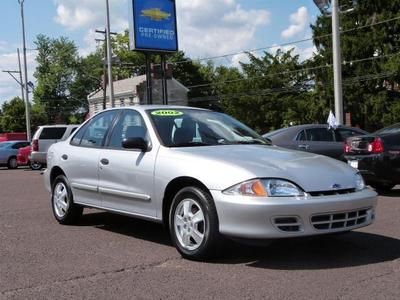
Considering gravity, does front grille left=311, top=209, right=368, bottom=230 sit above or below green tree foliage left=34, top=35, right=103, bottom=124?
below

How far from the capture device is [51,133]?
23.3 meters

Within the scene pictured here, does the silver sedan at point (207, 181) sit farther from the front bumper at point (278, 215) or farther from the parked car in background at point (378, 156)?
the parked car in background at point (378, 156)

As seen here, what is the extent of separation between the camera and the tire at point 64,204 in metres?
8.04

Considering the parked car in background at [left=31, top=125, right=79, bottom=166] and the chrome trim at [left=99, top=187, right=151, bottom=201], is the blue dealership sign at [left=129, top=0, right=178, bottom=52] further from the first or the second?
the chrome trim at [left=99, top=187, right=151, bottom=201]

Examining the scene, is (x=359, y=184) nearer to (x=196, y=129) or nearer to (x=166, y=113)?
(x=196, y=129)

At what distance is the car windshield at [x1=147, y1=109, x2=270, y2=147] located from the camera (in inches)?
260

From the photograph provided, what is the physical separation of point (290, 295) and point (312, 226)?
3.24 ft

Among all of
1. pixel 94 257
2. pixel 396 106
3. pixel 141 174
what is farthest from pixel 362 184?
pixel 396 106

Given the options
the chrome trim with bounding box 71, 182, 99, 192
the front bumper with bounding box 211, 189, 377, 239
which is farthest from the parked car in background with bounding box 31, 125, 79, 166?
the front bumper with bounding box 211, 189, 377, 239

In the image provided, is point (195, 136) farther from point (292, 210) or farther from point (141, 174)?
point (292, 210)

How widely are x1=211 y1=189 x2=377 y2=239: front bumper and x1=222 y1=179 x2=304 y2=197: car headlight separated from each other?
0.18 ft

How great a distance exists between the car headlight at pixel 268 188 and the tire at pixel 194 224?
36cm

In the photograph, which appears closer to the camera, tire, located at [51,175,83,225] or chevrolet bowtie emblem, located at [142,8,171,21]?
tire, located at [51,175,83,225]

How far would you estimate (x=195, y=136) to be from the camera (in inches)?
263
